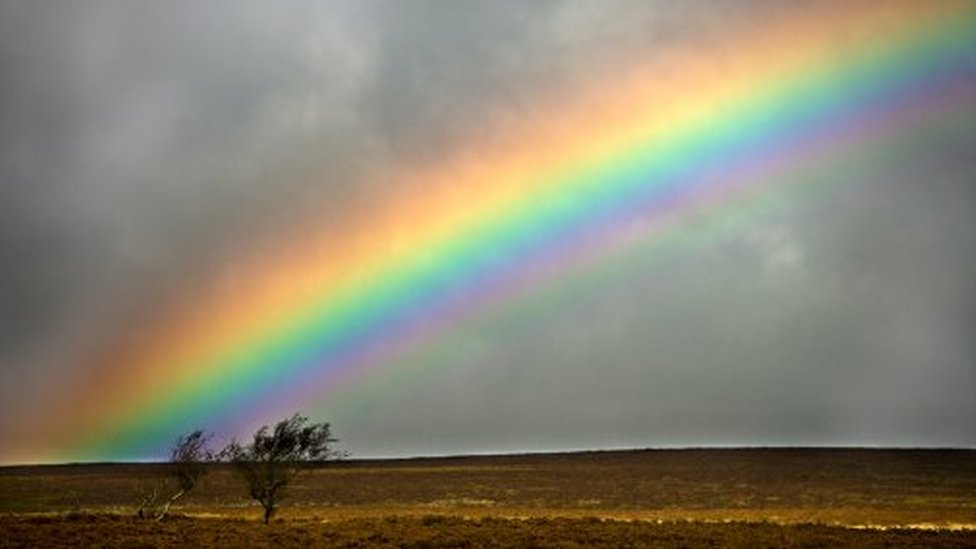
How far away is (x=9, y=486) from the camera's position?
117 meters

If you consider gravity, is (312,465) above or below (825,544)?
above

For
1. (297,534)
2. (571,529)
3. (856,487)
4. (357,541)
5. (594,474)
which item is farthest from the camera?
(594,474)

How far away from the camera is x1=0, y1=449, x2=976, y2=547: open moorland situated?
112 feet

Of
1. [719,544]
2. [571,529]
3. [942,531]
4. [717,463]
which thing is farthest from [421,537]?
[717,463]

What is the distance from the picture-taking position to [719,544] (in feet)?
109

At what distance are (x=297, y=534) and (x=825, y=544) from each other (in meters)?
20.6

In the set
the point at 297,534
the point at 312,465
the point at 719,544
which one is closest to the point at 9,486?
the point at 312,465

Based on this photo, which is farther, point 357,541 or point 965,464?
point 965,464

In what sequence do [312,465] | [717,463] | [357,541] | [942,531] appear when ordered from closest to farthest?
[357,541]
[942,531]
[312,465]
[717,463]

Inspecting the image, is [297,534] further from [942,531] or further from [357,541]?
Answer: [942,531]

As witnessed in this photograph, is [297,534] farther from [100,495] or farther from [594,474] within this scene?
[594,474]

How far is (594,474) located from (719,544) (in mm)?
96324

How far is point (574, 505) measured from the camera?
79.6m

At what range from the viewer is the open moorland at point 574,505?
3422 centimetres
